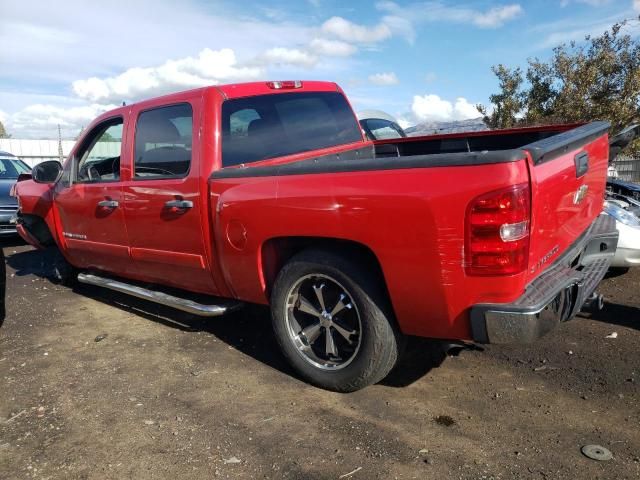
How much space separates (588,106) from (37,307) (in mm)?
14885

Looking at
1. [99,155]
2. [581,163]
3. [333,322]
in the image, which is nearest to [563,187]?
[581,163]

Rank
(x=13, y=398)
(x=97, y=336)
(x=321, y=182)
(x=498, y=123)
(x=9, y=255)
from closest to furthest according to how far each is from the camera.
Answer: (x=321, y=182), (x=13, y=398), (x=97, y=336), (x=9, y=255), (x=498, y=123)

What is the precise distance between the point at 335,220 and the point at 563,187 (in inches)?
49.9

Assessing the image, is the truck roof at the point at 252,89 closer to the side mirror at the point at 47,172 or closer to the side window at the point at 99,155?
the side window at the point at 99,155

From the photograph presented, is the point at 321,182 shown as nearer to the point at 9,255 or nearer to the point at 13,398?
the point at 13,398

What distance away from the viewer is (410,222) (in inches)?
106

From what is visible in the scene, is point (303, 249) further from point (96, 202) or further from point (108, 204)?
point (96, 202)

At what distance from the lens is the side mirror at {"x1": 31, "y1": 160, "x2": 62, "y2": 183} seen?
17.8ft

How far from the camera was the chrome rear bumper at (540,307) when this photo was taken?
2.55 meters

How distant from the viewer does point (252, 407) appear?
326cm

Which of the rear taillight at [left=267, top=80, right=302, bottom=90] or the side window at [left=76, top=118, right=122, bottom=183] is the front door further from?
the rear taillight at [left=267, top=80, right=302, bottom=90]

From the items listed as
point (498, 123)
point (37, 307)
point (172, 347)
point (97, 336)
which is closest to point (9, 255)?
point (37, 307)

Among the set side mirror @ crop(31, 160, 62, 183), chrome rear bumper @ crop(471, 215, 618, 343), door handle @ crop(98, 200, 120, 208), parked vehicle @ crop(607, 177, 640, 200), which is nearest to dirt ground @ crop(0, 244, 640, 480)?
chrome rear bumper @ crop(471, 215, 618, 343)

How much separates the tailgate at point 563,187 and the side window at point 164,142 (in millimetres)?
2353
